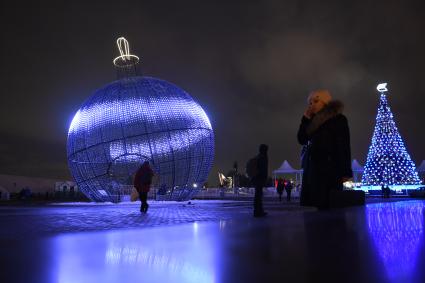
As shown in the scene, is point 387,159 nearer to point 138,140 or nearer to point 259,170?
point 138,140

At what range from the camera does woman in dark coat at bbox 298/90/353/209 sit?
5531 millimetres

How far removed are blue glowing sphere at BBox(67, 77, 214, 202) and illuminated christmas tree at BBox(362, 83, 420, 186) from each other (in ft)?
66.6

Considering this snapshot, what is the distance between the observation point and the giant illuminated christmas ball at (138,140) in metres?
20.0

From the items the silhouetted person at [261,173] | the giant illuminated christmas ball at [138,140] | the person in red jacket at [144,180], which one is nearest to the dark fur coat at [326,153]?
the silhouetted person at [261,173]

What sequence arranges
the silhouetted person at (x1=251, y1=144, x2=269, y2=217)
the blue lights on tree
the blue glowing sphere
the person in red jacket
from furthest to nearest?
the blue glowing sphere → the person in red jacket → the silhouetted person at (x1=251, y1=144, x2=269, y2=217) → the blue lights on tree

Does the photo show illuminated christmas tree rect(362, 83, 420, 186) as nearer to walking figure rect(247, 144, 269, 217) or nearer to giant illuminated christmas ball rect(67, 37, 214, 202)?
giant illuminated christmas ball rect(67, 37, 214, 202)

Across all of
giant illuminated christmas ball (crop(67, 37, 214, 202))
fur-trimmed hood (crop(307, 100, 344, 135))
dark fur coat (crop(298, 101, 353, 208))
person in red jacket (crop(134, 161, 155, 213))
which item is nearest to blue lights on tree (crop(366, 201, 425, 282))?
dark fur coat (crop(298, 101, 353, 208))

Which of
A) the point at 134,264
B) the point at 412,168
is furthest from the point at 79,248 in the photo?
the point at 412,168

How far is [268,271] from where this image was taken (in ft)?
6.05

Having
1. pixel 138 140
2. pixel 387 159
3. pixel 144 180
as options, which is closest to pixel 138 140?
pixel 138 140

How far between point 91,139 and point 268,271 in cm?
1996

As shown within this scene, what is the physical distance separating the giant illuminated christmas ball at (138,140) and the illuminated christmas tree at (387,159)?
20338 millimetres

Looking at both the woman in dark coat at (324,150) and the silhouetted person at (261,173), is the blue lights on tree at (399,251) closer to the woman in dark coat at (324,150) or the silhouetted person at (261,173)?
the woman in dark coat at (324,150)

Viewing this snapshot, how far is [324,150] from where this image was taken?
5.69m
